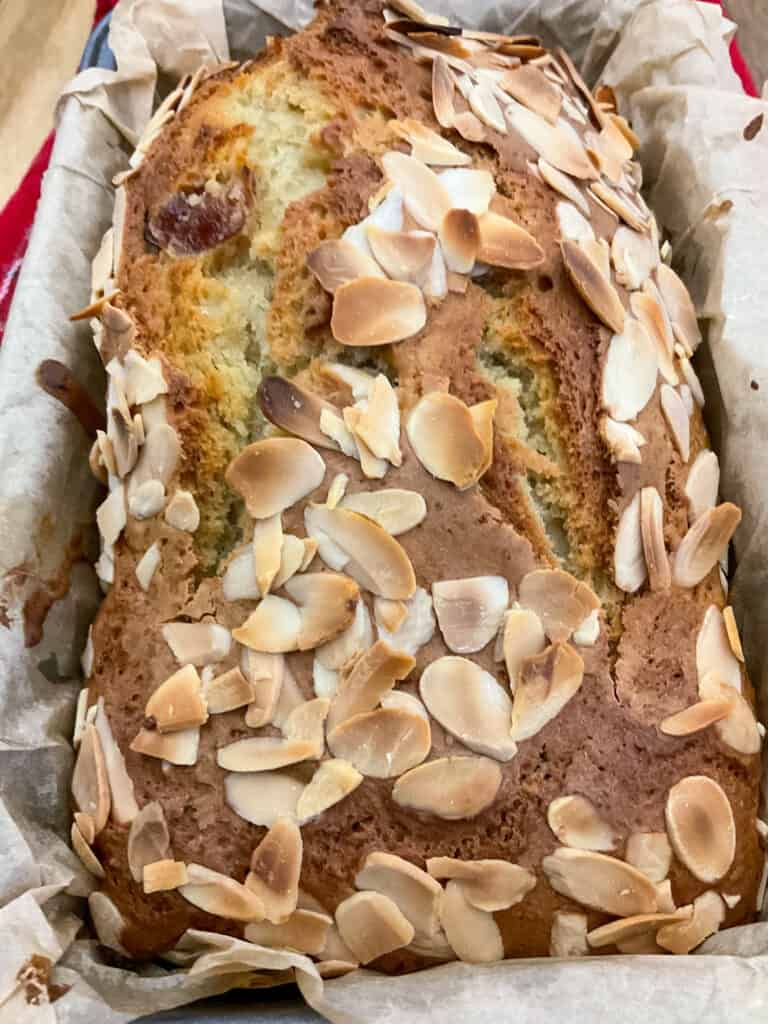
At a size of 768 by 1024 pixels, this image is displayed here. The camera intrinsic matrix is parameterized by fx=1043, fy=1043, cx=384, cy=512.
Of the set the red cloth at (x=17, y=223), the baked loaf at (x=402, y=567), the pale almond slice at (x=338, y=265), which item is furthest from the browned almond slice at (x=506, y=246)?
the red cloth at (x=17, y=223)

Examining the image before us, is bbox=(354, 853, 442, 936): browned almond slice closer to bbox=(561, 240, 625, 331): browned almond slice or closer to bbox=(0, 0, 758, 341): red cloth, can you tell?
bbox=(561, 240, 625, 331): browned almond slice

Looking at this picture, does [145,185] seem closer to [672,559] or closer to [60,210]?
[60,210]

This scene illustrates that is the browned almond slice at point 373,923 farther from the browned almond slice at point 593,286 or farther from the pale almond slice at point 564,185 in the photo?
the pale almond slice at point 564,185

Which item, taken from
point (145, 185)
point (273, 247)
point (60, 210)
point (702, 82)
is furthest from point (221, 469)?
point (702, 82)

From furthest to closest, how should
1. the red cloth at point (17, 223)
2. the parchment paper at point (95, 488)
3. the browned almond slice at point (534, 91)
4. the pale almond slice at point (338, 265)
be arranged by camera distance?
1. the red cloth at point (17, 223)
2. the browned almond slice at point (534, 91)
3. the pale almond slice at point (338, 265)
4. the parchment paper at point (95, 488)

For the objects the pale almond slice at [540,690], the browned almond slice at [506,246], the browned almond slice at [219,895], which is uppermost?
the browned almond slice at [506,246]

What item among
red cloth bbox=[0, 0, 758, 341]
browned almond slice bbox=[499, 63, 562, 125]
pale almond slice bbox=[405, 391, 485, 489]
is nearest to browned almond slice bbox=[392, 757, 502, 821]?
pale almond slice bbox=[405, 391, 485, 489]
